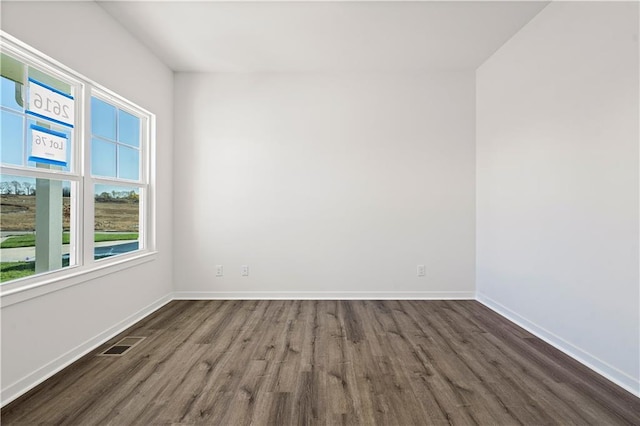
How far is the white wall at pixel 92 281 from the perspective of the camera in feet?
6.29

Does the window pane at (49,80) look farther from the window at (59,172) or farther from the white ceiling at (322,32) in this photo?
the white ceiling at (322,32)

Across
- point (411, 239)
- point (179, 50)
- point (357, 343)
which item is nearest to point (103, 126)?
point (179, 50)

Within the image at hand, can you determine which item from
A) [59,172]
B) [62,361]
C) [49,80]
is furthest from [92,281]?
[49,80]

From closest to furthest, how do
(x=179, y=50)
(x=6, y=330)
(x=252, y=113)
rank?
1. (x=6, y=330)
2. (x=179, y=50)
3. (x=252, y=113)

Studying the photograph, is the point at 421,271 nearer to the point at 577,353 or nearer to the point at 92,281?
the point at 577,353

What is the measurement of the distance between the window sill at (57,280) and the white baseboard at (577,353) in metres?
3.96

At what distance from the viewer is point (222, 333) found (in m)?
2.86

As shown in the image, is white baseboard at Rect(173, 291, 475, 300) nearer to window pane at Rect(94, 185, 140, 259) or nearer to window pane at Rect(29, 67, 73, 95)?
window pane at Rect(94, 185, 140, 259)

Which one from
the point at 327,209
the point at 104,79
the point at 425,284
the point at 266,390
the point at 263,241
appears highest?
the point at 104,79

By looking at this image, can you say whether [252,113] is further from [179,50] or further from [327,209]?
[327,209]

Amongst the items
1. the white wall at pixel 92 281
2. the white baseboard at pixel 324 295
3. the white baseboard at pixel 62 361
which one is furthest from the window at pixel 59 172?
the white baseboard at pixel 324 295

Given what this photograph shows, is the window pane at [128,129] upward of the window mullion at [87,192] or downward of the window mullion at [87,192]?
upward

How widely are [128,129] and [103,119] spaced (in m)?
0.38

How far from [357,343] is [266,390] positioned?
956mm
